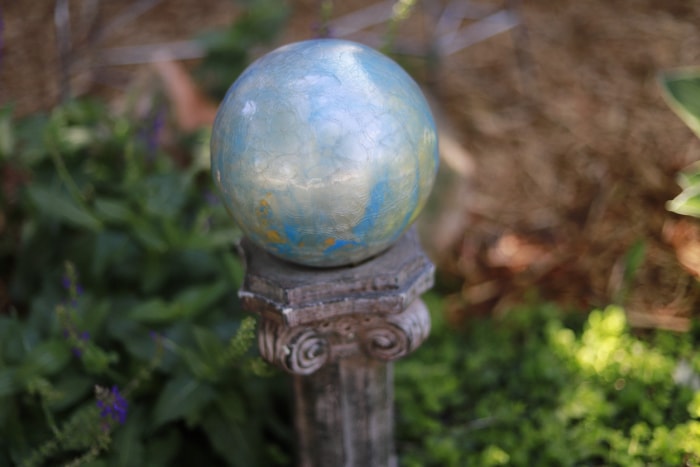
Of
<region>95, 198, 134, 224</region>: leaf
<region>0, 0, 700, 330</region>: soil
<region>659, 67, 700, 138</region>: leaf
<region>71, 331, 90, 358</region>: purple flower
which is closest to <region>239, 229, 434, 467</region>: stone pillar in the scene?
<region>71, 331, 90, 358</region>: purple flower

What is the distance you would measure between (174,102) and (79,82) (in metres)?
1.36

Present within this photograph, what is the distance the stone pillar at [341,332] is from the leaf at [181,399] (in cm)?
25

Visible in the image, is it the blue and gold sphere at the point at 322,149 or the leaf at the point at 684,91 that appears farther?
the leaf at the point at 684,91

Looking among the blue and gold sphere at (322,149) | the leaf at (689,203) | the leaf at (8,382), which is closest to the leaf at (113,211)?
the leaf at (8,382)

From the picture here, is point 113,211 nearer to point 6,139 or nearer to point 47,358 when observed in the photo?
point 47,358

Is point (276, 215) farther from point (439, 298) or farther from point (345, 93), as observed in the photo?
point (439, 298)

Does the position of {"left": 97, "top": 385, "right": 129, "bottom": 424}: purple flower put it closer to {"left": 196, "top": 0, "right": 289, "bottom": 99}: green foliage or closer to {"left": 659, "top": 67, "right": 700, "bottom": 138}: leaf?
{"left": 196, "top": 0, "right": 289, "bottom": 99}: green foliage

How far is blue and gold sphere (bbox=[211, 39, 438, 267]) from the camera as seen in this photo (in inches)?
51.9

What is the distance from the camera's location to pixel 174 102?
317 cm

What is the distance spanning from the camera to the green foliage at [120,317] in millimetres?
1834

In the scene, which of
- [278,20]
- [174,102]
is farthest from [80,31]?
[278,20]

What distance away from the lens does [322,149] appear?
131 cm

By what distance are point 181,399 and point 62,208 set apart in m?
0.79

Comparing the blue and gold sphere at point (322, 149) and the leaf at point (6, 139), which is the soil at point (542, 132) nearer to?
the leaf at point (6, 139)
